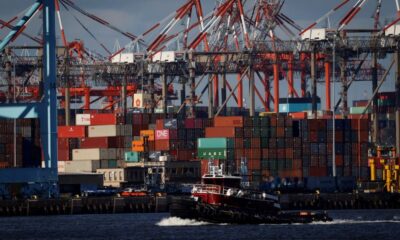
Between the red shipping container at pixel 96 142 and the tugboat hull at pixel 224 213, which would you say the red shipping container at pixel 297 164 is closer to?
the red shipping container at pixel 96 142

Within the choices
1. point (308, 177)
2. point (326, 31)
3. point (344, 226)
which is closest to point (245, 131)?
point (308, 177)

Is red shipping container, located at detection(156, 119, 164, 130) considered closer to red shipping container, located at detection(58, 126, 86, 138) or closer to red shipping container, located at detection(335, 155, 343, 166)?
red shipping container, located at detection(58, 126, 86, 138)

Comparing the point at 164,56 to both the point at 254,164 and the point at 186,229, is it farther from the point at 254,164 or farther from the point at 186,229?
the point at 186,229

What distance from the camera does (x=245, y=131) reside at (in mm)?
149875

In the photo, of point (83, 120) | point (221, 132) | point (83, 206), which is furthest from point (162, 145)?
point (83, 206)

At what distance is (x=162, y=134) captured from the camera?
6225 inches

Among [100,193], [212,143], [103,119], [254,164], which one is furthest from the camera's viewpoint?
[103,119]

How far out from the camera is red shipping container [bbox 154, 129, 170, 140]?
15738cm

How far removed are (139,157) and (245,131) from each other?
13.3 meters

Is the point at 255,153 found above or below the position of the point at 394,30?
below

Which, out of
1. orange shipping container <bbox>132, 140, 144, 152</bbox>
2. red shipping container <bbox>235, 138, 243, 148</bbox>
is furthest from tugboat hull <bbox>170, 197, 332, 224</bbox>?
orange shipping container <bbox>132, 140, 144, 152</bbox>

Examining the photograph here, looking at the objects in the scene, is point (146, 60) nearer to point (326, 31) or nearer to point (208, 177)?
point (326, 31)

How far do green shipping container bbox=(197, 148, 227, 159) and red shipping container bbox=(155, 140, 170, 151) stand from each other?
17.5ft

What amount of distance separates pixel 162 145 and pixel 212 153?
325 inches
